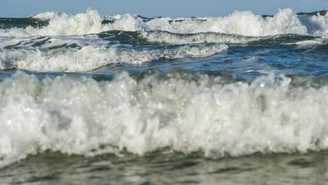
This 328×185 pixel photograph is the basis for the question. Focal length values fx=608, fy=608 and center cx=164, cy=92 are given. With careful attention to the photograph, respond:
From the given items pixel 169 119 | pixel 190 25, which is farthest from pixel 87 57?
pixel 190 25

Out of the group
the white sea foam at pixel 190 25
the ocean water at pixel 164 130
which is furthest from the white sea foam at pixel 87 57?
the white sea foam at pixel 190 25

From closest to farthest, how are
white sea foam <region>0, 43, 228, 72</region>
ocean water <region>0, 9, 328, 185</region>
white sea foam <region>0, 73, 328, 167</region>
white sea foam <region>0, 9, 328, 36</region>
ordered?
ocean water <region>0, 9, 328, 185</region>
white sea foam <region>0, 73, 328, 167</region>
white sea foam <region>0, 43, 228, 72</region>
white sea foam <region>0, 9, 328, 36</region>

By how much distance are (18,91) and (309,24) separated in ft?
55.9

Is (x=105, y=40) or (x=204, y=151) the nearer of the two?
(x=204, y=151)

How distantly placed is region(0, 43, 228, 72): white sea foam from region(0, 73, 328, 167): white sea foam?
18.0ft

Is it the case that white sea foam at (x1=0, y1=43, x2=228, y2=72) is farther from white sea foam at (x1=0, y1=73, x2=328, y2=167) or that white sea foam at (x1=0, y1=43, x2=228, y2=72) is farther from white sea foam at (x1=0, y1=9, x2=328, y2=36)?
white sea foam at (x1=0, y1=9, x2=328, y2=36)

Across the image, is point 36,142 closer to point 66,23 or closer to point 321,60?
point 321,60

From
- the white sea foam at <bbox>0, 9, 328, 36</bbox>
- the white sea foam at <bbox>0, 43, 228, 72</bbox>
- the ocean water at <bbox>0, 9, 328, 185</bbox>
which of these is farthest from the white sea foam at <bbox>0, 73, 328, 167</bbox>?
the white sea foam at <bbox>0, 9, 328, 36</bbox>

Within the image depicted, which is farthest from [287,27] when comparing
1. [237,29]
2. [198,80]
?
[198,80]

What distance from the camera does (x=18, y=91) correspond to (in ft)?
17.2

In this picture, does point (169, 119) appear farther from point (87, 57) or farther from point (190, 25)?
point (190, 25)

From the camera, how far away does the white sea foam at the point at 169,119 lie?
4441mm

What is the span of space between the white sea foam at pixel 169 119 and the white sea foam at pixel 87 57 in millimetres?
5475

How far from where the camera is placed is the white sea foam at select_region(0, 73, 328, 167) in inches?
175
